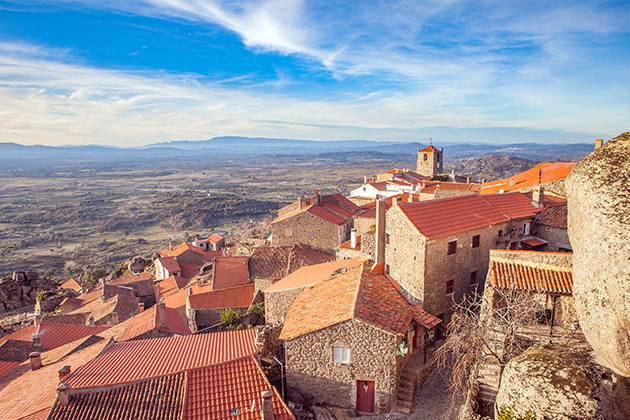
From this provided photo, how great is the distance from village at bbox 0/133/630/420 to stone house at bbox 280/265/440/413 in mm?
49

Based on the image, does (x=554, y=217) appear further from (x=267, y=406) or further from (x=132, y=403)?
(x=132, y=403)

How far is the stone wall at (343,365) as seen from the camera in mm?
12875

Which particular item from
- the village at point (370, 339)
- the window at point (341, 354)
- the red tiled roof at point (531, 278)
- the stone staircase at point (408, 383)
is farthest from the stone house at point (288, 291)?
the red tiled roof at point (531, 278)

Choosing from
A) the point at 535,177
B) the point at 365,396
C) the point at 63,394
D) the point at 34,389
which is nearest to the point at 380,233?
the point at 365,396

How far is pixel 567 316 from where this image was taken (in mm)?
14164

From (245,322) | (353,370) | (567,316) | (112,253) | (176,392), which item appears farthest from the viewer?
(112,253)

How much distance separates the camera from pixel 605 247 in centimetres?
593

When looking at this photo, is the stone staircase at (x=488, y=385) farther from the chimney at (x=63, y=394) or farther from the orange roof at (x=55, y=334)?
the orange roof at (x=55, y=334)

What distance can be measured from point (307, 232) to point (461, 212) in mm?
16370

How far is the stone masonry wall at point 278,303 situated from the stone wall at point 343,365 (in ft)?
20.3

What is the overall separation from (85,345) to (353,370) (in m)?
15.0

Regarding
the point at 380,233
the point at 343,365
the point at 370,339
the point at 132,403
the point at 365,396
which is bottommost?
the point at 365,396

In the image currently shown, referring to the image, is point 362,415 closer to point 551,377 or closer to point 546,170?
point 551,377

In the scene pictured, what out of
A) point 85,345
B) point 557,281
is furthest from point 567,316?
point 85,345
